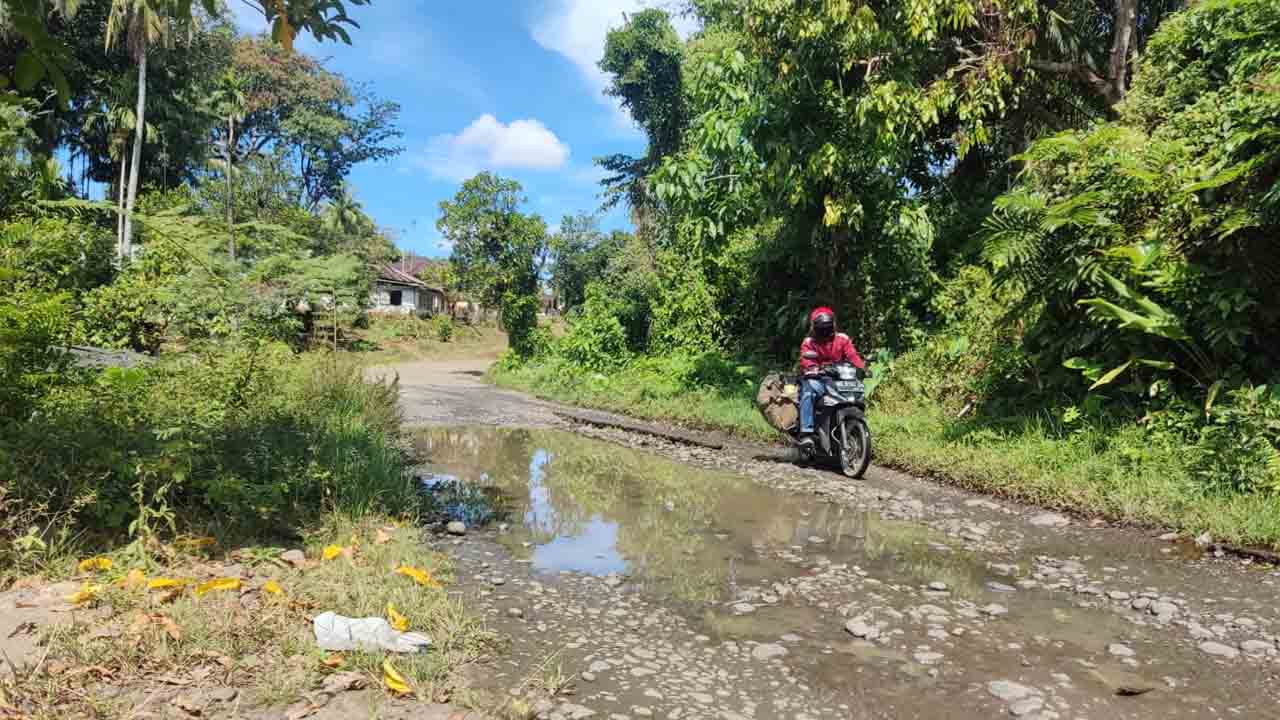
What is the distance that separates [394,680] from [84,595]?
173 cm

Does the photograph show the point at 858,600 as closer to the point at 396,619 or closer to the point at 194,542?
the point at 396,619

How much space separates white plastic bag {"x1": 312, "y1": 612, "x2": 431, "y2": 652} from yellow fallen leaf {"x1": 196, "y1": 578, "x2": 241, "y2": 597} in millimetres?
654

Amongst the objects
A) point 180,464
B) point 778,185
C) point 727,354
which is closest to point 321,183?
point 727,354

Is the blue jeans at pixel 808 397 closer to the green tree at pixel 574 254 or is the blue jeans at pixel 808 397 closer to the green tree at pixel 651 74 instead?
the green tree at pixel 651 74

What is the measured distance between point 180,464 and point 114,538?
1.71 feet

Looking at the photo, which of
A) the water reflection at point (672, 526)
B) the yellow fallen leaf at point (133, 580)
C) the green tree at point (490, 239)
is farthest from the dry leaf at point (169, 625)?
the green tree at point (490, 239)

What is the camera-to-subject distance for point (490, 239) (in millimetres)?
26922

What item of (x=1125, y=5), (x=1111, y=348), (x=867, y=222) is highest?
(x=1125, y=5)

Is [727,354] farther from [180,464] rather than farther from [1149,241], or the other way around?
[180,464]

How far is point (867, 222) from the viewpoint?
472 inches

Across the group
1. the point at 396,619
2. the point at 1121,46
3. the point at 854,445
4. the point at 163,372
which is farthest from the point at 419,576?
the point at 1121,46

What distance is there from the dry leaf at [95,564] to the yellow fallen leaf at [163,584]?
1.57 feet

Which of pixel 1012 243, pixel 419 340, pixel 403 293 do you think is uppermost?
pixel 403 293

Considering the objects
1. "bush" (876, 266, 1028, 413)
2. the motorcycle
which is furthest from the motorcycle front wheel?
"bush" (876, 266, 1028, 413)
